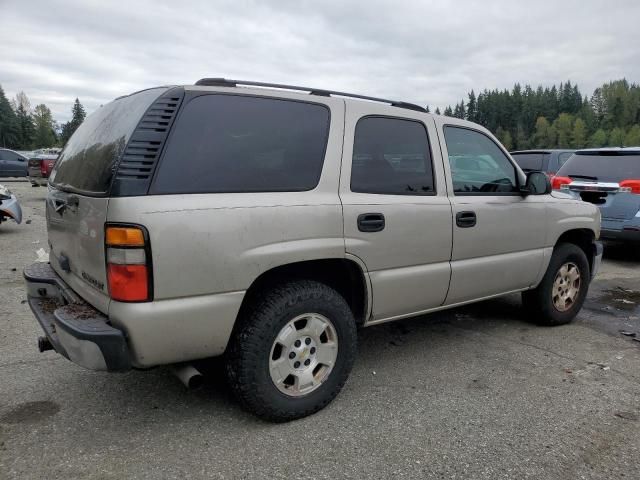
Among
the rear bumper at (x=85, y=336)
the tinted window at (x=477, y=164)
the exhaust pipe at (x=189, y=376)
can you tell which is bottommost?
the exhaust pipe at (x=189, y=376)

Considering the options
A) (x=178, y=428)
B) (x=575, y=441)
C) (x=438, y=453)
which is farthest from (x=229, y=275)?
(x=575, y=441)

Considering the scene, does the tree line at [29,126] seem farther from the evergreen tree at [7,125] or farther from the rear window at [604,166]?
the rear window at [604,166]

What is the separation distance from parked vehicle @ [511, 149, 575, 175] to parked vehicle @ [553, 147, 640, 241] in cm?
204

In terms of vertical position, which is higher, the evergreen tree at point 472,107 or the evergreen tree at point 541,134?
the evergreen tree at point 472,107

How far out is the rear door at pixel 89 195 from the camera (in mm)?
2488

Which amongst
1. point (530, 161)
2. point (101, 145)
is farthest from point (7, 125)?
point (101, 145)

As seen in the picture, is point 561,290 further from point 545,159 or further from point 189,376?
point 545,159

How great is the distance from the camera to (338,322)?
297 cm

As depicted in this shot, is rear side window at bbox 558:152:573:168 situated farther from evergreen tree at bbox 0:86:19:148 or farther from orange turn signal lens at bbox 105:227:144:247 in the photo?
evergreen tree at bbox 0:86:19:148

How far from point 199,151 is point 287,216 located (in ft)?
1.89

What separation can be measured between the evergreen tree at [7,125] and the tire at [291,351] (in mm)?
109207

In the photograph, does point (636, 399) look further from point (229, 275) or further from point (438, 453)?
point (229, 275)

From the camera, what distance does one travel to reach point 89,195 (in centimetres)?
258

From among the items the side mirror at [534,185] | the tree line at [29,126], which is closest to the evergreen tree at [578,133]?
the tree line at [29,126]
